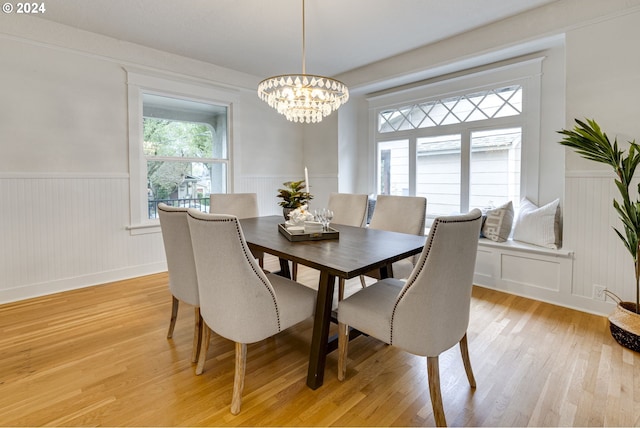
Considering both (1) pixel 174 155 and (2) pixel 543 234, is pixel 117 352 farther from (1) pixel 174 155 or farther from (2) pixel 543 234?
(2) pixel 543 234

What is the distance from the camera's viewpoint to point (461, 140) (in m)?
3.97

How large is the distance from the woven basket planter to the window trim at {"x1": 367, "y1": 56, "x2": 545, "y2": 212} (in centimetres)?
146

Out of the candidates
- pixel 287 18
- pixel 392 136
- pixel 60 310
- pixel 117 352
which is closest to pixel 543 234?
pixel 392 136

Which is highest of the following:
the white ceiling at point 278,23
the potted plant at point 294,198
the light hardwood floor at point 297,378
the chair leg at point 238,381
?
the white ceiling at point 278,23

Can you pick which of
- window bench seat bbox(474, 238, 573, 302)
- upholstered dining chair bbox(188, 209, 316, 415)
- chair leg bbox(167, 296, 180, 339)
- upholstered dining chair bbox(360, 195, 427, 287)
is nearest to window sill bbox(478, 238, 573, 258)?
window bench seat bbox(474, 238, 573, 302)

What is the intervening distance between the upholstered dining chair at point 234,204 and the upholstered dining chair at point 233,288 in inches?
58.8

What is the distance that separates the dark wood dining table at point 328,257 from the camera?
1.61 meters

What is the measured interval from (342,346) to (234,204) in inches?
79.9

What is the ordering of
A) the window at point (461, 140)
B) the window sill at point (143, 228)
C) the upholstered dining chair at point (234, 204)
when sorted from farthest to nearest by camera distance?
the window sill at point (143, 228) < the window at point (461, 140) < the upholstered dining chair at point (234, 204)

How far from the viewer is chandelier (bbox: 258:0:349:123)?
229 cm

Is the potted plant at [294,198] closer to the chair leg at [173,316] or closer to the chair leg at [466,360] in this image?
the chair leg at [173,316]

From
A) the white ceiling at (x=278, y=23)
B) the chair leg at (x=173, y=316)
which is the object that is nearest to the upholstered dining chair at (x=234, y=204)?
the chair leg at (x=173, y=316)

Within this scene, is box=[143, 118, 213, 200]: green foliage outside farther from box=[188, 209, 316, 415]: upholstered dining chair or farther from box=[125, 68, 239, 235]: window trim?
box=[188, 209, 316, 415]: upholstered dining chair

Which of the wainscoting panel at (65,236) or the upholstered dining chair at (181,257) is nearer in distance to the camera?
the upholstered dining chair at (181,257)
